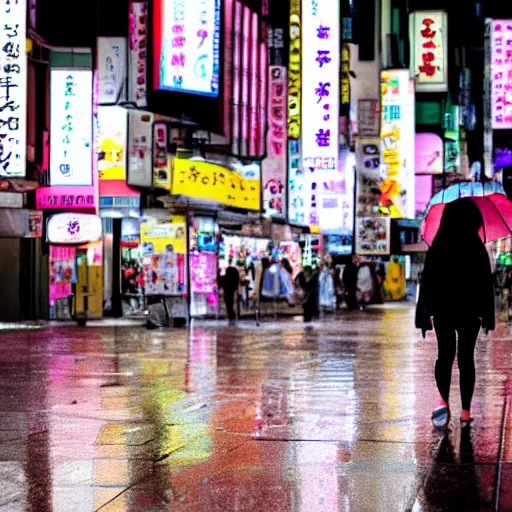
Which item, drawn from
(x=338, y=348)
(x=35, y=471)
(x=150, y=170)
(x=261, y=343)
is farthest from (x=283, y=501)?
(x=150, y=170)

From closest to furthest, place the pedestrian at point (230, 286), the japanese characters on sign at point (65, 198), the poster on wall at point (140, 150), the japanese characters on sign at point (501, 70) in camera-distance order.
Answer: the japanese characters on sign at point (65, 198)
the pedestrian at point (230, 286)
the poster on wall at point (140, 150)
the japanese characters on sign at point (501, 70)

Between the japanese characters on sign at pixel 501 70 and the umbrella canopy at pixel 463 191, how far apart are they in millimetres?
37331

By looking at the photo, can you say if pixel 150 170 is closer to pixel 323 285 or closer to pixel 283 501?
pixel 323 285

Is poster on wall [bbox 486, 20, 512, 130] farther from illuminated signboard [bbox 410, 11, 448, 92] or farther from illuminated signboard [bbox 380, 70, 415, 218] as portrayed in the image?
illuminated signboard [bbox 410, 11, 448, 92]

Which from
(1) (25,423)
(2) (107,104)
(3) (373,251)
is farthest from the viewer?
(3) (373,251)

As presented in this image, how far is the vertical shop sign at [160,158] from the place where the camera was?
115 ft

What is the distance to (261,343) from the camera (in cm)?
2305

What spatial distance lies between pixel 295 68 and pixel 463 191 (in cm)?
2915

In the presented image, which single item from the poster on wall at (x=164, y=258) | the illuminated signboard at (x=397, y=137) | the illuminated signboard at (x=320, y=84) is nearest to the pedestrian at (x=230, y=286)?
the poster on wall at (x=164, y=258)

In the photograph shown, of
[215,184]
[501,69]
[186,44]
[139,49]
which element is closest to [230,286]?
[215,184]

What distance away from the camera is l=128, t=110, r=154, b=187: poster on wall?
115 ft

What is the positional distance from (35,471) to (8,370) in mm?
8512

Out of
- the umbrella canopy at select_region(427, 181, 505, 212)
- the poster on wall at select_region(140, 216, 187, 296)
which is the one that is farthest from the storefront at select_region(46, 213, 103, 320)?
the umbrella canopy at select_region(427, 181, 505, 212)

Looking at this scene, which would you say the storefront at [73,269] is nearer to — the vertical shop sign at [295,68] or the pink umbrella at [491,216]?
the vertical shop sign at [295,68]
